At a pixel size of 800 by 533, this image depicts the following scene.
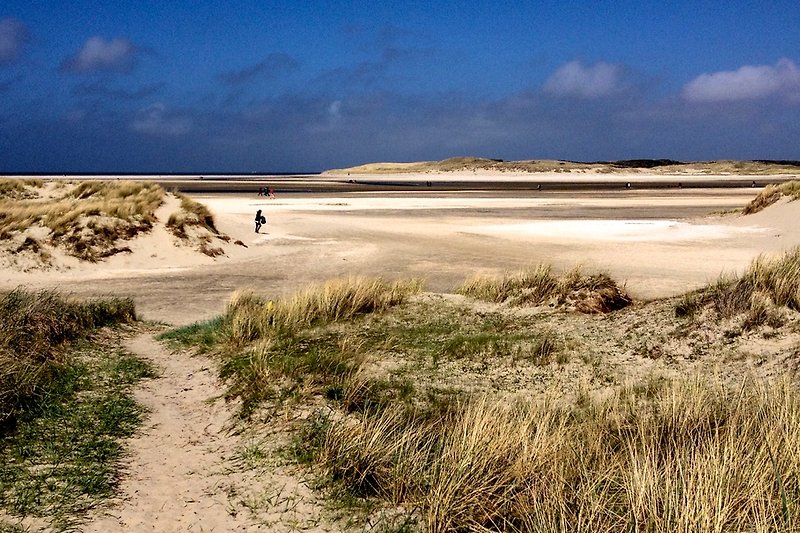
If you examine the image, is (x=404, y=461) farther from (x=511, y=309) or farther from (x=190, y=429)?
(x=511, y=309)

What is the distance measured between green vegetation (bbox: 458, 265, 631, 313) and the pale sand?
7.89ft

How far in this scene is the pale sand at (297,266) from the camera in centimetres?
513

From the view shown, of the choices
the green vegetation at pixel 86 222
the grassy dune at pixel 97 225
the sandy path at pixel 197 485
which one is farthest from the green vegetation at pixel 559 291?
the green vegetation at pixel 86 222

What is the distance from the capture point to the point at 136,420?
6.69m

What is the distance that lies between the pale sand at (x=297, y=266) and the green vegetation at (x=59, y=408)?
287 mm

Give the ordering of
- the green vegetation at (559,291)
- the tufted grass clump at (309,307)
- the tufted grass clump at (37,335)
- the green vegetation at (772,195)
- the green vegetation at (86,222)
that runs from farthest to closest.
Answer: the green vegetation at (772,195)
the green vegetation at (86,222)
the green vegetation at (559,291)
the tufted grass clump at (309,307)
the tufted grass clump at (37,335)

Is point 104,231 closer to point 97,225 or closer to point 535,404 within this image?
point 97,225

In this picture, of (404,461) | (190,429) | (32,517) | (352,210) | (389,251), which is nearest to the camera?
(32,517)

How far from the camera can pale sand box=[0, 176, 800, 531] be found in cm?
513

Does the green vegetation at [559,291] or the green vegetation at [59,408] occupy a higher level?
the green vegetation at [559,291]

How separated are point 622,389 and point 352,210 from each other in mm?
37032

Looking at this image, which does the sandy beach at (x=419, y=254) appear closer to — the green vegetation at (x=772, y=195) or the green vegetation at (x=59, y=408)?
the green vegetation at (x=772, y=195)

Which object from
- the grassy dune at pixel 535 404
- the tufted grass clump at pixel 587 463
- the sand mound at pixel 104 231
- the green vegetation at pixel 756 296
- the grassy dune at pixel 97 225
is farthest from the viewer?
the grassy dune at pixel 97 225

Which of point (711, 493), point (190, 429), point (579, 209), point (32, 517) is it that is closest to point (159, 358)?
point (190, 429)
